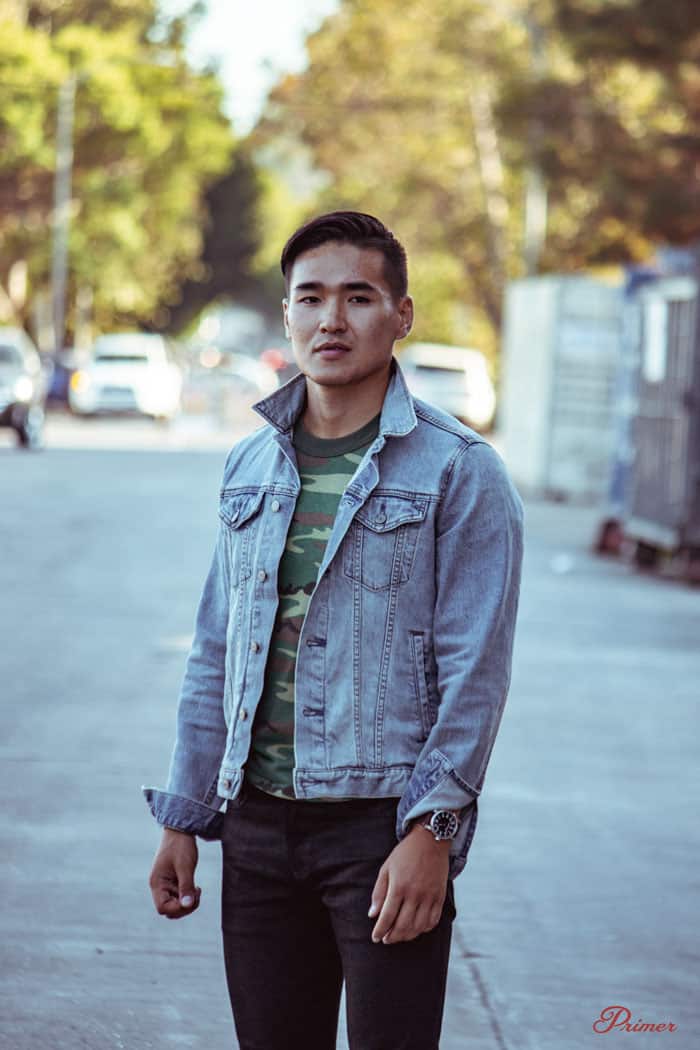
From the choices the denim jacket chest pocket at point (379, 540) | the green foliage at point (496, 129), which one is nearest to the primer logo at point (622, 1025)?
the denim jacket chest pocket at point (379, 540)

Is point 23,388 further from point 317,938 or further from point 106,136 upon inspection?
point 106,136

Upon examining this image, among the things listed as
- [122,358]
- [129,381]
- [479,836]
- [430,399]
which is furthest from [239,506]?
[122,358]

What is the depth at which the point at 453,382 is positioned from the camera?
129ft

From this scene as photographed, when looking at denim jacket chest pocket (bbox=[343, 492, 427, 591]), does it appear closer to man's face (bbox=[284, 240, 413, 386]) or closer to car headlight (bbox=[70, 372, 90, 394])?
man's face (bbox=[284, 240, 413, 386])

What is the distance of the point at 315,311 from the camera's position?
10.0 feet

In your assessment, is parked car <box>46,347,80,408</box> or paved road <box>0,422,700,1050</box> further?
parked car <box>46,347,80,408</box>

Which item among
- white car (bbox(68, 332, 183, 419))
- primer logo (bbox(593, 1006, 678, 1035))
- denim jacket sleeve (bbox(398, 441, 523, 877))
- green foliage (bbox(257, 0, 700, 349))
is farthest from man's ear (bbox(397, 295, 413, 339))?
white car (bbox(68, 332, 183, 419))

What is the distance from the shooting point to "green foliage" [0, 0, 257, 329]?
56000 millimetres

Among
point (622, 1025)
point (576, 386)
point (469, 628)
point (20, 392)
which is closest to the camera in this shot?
point (469, 628)

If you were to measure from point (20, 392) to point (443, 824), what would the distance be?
27.9 meters

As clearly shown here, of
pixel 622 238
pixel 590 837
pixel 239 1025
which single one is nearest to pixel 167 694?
pixel 590 837

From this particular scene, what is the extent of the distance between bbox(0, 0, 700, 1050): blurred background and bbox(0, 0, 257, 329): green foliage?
123 millimetres

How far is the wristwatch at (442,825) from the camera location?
2861 millimetres

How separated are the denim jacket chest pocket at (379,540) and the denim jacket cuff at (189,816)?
0.48 meters
